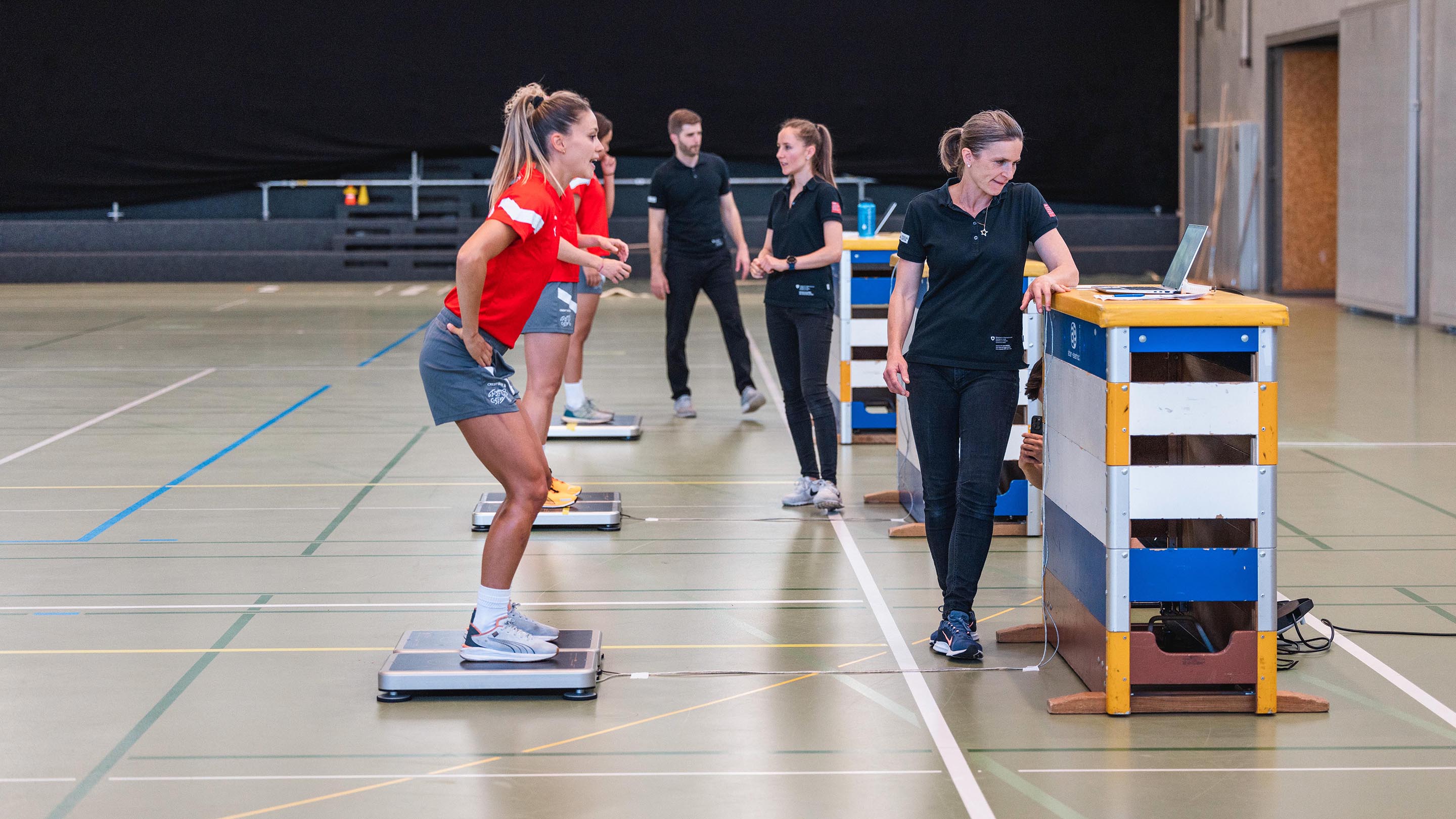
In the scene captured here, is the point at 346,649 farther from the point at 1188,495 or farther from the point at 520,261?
the point at 1188,495

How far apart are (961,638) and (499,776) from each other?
4.82ft

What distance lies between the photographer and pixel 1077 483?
13.1 feet

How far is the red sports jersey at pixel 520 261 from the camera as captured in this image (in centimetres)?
380

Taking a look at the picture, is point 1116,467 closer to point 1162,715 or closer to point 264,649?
point 1162,715

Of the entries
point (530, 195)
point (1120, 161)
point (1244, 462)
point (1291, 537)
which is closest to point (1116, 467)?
point (1244, 462)

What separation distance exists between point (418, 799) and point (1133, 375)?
7.71 feet

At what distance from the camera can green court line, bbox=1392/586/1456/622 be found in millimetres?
4652

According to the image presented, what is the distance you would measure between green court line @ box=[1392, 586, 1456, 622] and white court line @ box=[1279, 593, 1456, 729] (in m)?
0.41

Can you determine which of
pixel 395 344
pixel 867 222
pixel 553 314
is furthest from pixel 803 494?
pixel 395 344

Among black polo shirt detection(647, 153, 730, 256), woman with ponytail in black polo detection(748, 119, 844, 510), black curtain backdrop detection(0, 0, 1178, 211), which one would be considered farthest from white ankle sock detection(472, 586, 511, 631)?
black curtain backdrop detection(0, 0, 1178, 211)

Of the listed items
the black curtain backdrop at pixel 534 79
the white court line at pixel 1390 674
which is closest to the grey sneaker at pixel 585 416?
the white court line at pixel 1390 674

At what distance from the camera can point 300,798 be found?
330 cm

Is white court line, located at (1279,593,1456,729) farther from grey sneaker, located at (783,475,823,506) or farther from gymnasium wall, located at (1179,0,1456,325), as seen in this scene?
gymnasium wall, located at (1179,0,1456,325)

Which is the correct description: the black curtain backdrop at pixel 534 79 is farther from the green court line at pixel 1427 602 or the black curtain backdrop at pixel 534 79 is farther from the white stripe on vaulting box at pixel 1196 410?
the white stripe on vaulting box at pixel 1196 410
